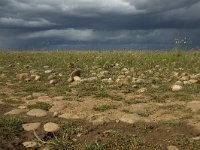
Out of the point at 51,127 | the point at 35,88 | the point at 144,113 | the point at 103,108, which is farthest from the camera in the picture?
the point at 35,88

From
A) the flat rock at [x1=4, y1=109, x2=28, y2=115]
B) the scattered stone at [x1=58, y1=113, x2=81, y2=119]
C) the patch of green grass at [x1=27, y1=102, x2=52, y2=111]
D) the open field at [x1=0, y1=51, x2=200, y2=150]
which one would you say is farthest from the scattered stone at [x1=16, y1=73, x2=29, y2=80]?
the scattered stone at [x1=58, y1=113, x2=81, y2=119]

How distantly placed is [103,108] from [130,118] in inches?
40.3

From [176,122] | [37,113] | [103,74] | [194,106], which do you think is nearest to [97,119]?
[37,113]

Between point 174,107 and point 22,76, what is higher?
point 22,76

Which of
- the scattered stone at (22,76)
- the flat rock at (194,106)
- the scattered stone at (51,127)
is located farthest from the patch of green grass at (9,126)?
the scattered stone at (22,76)

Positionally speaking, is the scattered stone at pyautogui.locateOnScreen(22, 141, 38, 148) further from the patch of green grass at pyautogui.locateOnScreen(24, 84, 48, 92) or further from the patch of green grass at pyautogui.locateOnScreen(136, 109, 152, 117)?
the patch of green grass at pyautogui.locateOnScreen(24, 84, 48, 92)

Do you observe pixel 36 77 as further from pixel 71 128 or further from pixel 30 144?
pixel 30 144

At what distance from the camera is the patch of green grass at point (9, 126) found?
8992mm

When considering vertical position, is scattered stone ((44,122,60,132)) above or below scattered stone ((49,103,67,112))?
below

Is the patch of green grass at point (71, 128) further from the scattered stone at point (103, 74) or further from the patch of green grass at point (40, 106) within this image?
the scattered stone at point (103, 74)

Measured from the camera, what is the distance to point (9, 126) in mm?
9289

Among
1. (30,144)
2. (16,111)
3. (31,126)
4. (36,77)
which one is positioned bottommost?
(30,144)

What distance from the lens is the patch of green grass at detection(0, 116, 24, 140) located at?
8.99 metres

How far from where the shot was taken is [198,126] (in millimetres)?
8867
